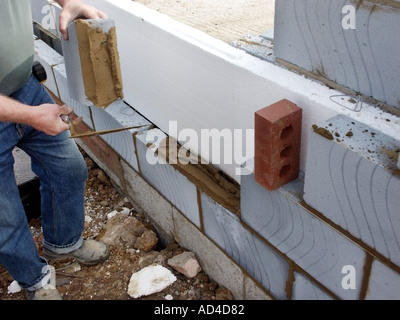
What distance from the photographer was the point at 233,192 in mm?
2416

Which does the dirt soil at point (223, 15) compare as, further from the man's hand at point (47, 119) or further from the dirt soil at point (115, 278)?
the dirt soil at point (115, 278)

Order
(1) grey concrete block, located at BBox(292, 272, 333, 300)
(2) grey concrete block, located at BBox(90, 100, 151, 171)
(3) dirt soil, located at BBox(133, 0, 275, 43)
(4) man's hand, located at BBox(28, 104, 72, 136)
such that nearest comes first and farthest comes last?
(1) grey concrete block, located at BBox(292, 272, 333, 300), (4) man's hand, located at BBox(28, 104, 72, 136), (3) dirt soil, located at BBox(133, 0, 275, 43), (2) grey concrete block, located at BBox(90, 100, 151, 171)

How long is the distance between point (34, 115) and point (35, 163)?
31.3 inches

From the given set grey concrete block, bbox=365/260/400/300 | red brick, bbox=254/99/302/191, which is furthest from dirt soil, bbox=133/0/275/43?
grey concrete block, bbox=365/260/400/300

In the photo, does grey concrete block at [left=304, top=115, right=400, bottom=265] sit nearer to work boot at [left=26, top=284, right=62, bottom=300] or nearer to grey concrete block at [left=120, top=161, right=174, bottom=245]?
grey concrete block at [left=120, top=161, right=174, bottom=245]

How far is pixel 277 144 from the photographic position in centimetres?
176

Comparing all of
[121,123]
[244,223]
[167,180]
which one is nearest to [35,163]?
[121,123]

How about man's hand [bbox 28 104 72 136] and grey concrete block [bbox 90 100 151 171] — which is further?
grey concrete block [bbox 90 100 151 171]

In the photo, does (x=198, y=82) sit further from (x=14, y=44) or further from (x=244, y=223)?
(x=14, y=44)

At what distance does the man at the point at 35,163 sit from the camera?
2.20 m

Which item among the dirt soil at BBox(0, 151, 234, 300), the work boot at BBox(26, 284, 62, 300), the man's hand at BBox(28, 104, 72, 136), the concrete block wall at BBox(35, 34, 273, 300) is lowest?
the dirt soil at BBox(0, 151, 234, 300)

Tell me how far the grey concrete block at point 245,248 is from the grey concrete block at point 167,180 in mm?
119

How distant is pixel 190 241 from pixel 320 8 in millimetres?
1792

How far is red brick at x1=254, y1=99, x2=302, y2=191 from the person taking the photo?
1.72 meters
